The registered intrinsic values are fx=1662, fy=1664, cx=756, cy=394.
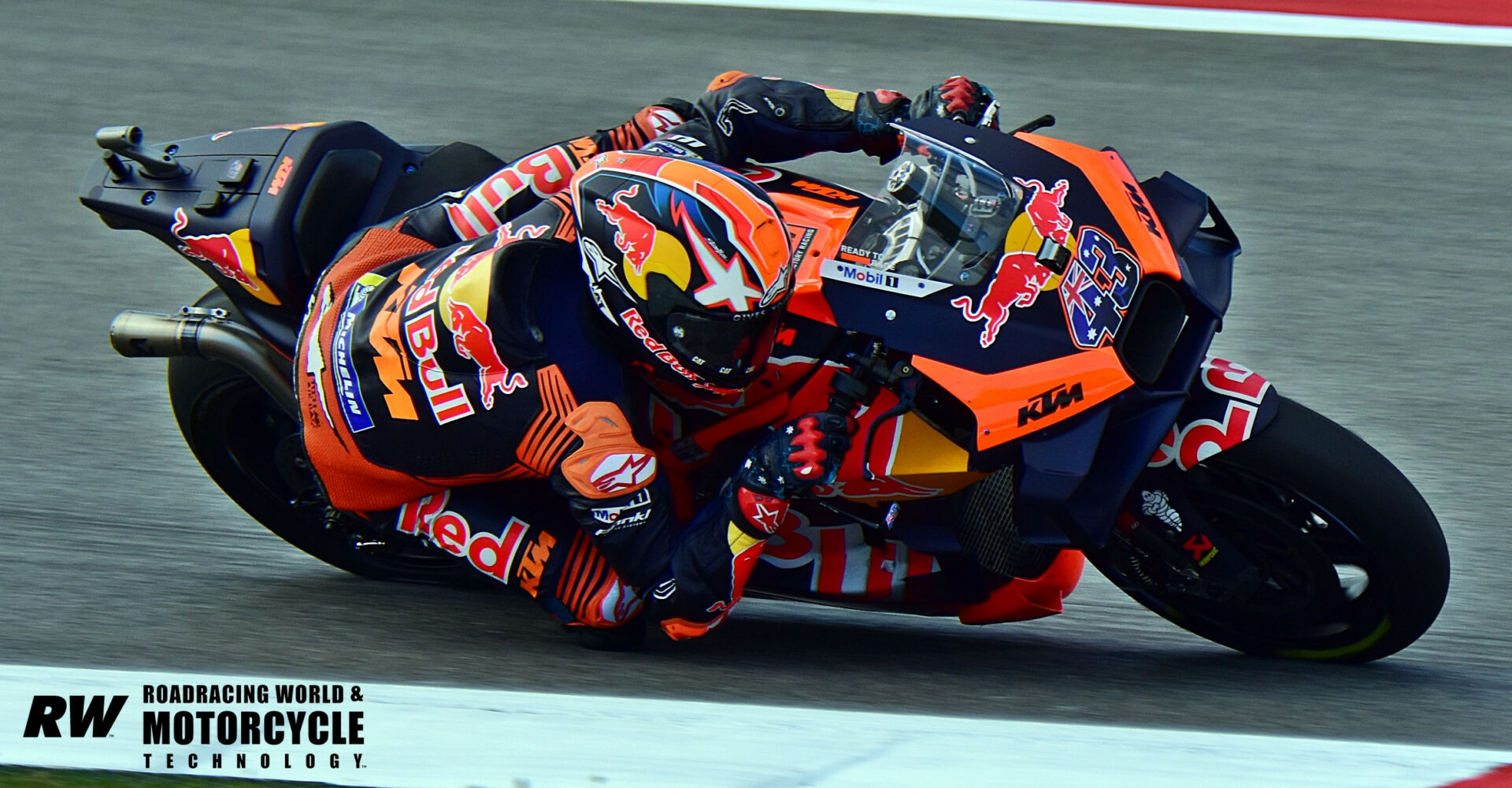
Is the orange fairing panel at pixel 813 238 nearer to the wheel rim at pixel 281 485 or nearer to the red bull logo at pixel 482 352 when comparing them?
the red bull logo at pixel 482 352

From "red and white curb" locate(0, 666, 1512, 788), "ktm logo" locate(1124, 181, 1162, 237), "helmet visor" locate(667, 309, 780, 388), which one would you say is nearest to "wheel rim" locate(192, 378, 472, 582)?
"red and white curb" locate(0, 666, 1512, 788)

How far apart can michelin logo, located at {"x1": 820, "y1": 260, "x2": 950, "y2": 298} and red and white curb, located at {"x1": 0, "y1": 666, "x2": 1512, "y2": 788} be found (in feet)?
2.84

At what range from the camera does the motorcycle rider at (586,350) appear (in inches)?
123

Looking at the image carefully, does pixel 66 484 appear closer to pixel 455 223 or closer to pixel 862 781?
pixel 455 223

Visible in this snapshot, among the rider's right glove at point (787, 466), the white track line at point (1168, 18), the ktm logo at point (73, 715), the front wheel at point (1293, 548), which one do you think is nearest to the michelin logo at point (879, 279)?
the rider's right glove at point (787, 466)

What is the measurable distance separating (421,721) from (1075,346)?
1.47 m

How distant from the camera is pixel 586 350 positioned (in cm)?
335

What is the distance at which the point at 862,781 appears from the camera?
3031 mm

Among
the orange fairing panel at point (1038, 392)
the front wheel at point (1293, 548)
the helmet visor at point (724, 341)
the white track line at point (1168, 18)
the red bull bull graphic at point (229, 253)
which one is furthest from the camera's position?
the white track line at point (1168, 18)

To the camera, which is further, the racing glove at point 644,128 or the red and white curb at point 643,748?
the racing glove at point 644,128

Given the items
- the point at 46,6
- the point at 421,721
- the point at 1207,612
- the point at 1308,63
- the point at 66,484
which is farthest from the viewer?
the point at 46,6

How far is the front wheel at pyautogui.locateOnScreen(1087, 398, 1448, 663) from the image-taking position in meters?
3.19

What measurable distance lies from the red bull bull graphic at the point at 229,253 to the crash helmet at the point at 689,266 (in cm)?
99

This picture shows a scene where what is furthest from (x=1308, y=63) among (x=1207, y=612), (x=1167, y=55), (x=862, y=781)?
(x=862, y=781)
